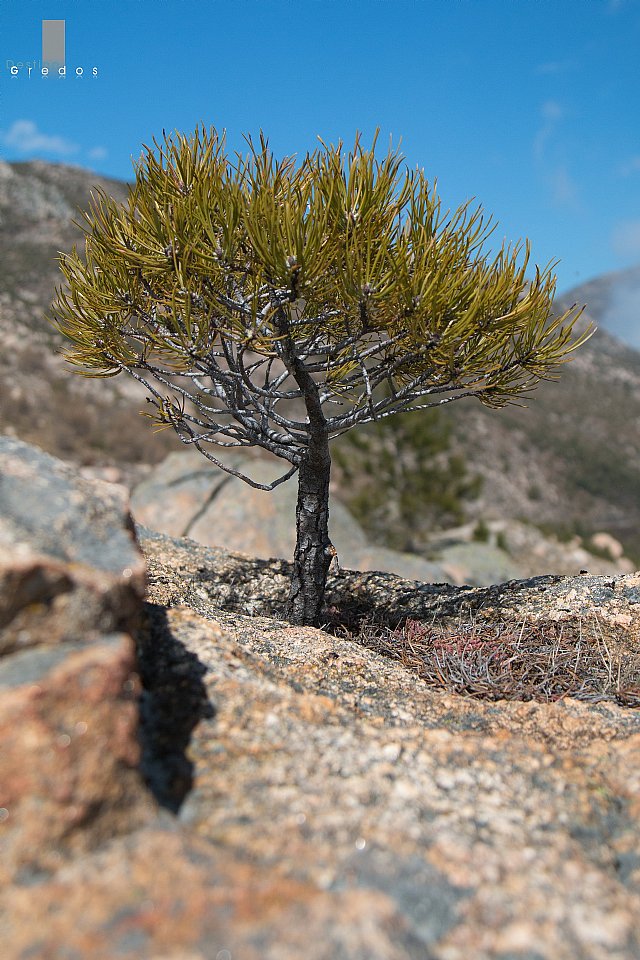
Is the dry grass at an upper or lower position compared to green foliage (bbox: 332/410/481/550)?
lower

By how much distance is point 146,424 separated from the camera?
61.8 feet

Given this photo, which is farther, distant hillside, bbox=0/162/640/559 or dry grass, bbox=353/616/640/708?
distant hillside, bbox=0/162/640/559

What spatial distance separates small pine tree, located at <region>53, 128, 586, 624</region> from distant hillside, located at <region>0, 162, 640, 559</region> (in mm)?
8837

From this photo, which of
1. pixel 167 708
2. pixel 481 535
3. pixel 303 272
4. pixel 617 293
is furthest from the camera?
pixel 617 293

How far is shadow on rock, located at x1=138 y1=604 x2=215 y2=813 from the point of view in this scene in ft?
6.12

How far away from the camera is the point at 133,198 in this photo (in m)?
3.44

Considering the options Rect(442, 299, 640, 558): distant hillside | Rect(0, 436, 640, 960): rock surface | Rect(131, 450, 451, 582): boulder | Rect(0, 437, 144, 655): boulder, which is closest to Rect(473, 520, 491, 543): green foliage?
Rect(131, 450, 451, 582): boulder

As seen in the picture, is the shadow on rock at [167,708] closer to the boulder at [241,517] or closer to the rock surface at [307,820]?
the rock surface at [307,820]

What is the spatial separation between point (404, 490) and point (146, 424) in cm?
874

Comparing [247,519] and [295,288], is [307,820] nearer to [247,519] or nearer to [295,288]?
[295,288]

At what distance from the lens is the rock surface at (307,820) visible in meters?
1.37

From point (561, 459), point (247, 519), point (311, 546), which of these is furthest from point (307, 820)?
point (561, 459)

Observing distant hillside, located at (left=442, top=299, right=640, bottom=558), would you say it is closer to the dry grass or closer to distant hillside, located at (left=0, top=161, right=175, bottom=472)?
distant hillside, located at (left=0, top=161, right=175, bottom=472)

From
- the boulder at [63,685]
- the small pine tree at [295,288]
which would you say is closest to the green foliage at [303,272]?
the small pine tree at [295,288]
